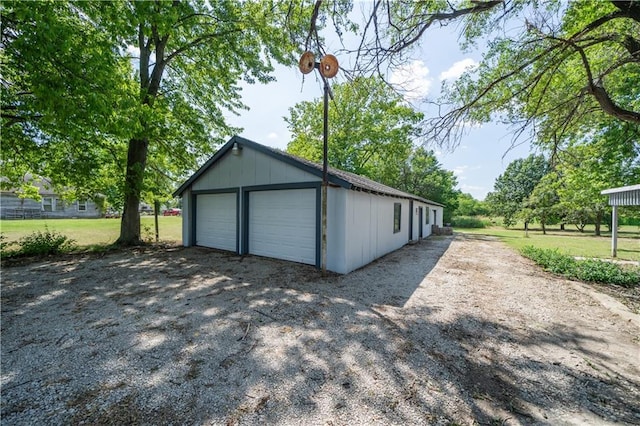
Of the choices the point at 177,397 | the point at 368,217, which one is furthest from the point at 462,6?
the point at 177,397

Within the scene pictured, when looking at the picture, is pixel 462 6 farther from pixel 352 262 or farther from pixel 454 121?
pixel 352 262

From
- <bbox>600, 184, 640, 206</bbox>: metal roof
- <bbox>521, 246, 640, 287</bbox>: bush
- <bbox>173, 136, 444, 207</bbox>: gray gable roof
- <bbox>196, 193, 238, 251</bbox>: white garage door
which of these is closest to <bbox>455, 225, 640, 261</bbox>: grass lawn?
<bbox>600, 184, 640, 206</bbox>: metal roof

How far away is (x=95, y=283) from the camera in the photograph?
543 centimetres

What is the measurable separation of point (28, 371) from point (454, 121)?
282 inches

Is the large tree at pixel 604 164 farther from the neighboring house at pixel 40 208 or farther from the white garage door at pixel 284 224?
the neighboring house at pixel 40 208

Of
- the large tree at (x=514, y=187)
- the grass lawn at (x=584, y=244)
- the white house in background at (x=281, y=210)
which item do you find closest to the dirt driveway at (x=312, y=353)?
the white house in background at (x=281, y=210)

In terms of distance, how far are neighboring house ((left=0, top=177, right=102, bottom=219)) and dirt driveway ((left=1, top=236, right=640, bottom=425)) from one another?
24.0m

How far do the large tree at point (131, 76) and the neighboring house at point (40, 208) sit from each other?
16.8 meters

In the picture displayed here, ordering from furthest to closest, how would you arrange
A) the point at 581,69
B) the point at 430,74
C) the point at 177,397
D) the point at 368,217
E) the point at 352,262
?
the point at 368,217
the point at 352,262
the point at 581,69
the point at 430,74
the point at 177,397

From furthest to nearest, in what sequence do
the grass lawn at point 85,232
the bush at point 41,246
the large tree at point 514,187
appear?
the large tree at point 514,187, the grass lawn at point 85,232, the bush at point 41,246

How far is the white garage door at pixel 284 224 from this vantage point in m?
7.14

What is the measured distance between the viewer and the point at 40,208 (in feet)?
78.7

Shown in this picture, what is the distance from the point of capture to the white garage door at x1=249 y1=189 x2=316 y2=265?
7141 mm

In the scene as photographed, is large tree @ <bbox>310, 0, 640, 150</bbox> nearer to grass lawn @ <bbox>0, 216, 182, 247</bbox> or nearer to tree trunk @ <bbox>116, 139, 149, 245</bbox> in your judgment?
tree trunk @ <bbox>116, 139, 149, 245</bbox>
